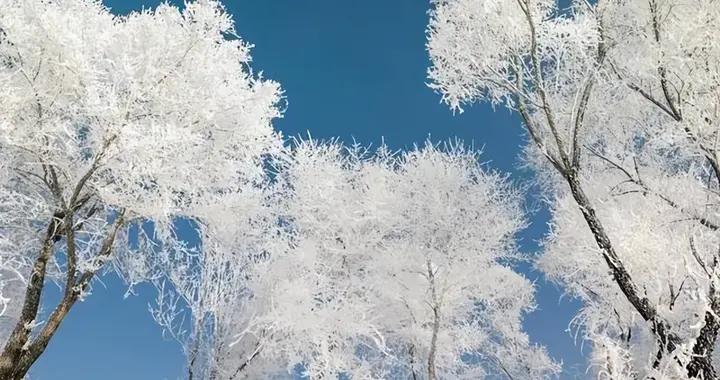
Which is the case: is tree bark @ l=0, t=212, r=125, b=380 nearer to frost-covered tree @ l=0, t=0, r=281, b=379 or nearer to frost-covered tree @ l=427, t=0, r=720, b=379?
frost-covered tree @ l=0, t=0, r=281, b=379

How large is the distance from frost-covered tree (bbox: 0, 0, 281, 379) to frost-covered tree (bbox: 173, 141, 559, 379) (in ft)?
17.0

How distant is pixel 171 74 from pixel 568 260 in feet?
41.2

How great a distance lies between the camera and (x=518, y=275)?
2092cm

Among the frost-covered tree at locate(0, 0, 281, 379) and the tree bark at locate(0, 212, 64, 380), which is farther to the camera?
the tree bark at locate(0, 212, 64, 380)

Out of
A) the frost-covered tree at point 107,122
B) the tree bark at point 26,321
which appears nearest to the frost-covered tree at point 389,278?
the frost-covered tree at point 107,122

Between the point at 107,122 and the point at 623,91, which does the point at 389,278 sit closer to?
the point at 623,91

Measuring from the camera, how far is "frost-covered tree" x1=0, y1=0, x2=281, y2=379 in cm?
984

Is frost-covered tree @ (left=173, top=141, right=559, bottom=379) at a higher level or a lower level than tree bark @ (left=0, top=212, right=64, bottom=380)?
higher

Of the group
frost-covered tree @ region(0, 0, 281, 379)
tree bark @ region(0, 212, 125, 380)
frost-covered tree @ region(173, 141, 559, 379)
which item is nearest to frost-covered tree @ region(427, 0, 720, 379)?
frost-covered tree @ region(0, 0, 281, 379)

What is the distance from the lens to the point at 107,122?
970cm

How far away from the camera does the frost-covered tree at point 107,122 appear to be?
32.3 feet

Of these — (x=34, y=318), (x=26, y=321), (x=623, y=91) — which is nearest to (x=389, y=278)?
(x=623, y=91)

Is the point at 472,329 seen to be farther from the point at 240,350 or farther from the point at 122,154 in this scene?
the point at 122,154

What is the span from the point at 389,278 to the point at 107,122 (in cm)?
1088
